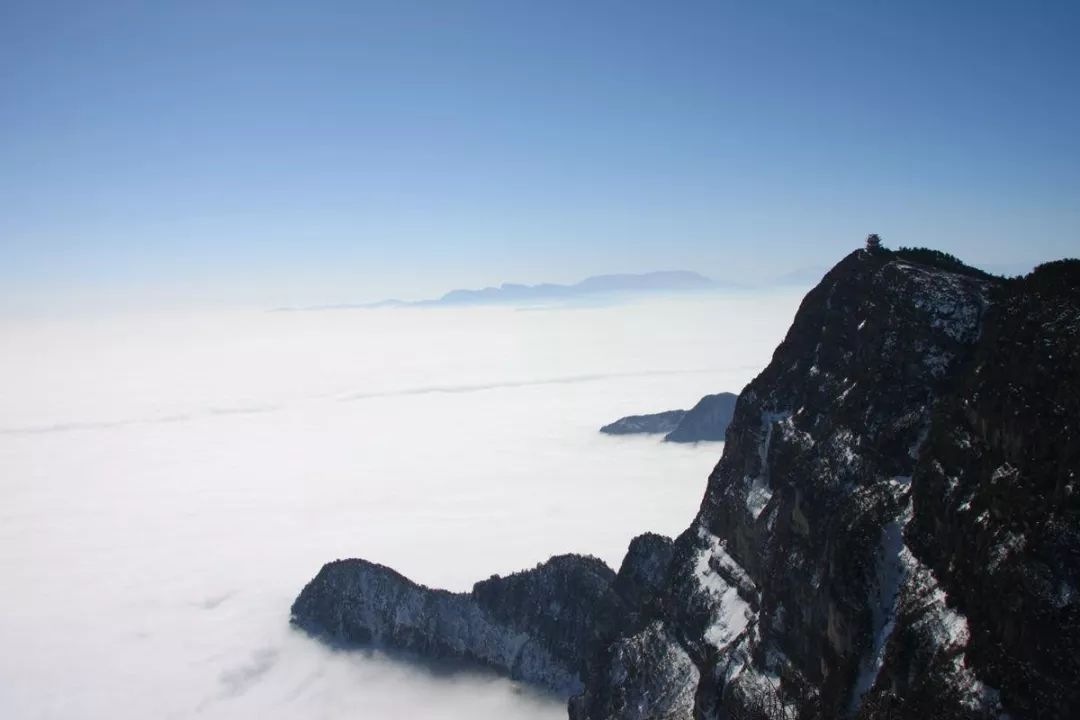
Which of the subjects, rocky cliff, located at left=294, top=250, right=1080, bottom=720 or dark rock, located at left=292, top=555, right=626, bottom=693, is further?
dark rock, located at left=292, top=555, right=626, bottom=693

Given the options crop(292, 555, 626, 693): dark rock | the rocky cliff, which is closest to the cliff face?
the rocky cliff

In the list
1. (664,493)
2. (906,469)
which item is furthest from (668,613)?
(664,493)

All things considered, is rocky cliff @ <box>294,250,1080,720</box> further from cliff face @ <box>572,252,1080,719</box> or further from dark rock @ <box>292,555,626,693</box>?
dark rock @ <box>292,555,626,693</box>

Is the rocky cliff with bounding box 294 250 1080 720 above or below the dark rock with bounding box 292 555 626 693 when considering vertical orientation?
above

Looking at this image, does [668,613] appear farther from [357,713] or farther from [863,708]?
[357,713]

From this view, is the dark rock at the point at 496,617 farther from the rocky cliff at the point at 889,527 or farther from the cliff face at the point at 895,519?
the cliff face at the point at 895,519

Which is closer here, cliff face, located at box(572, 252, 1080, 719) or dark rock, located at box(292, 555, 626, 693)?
cliff face, located at box(572, 252, 1080, 719)

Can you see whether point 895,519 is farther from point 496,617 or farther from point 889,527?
point 496,617

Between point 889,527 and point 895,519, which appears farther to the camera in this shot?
point 895,519

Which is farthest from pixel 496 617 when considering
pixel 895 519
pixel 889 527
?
pixel 895 519
